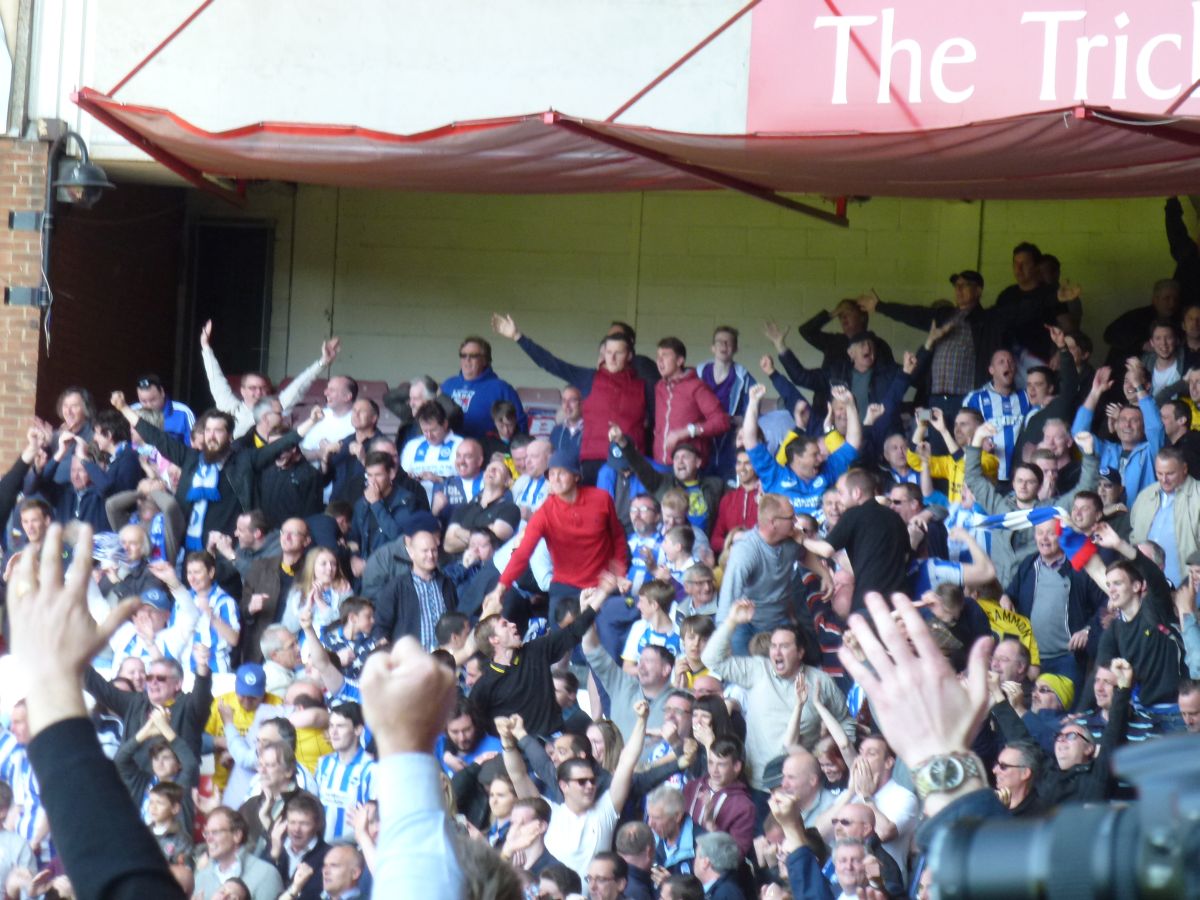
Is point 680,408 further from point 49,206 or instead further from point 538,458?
point 49,206

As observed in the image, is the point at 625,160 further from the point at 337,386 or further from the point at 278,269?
the point at 278,269

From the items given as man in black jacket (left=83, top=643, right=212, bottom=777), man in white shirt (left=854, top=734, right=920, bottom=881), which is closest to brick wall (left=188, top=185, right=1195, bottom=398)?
man in black jacket (left=83, top=643, right=212, bottom=777)

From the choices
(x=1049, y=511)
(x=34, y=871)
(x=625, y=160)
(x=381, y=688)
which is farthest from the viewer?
(x=625, y=160)

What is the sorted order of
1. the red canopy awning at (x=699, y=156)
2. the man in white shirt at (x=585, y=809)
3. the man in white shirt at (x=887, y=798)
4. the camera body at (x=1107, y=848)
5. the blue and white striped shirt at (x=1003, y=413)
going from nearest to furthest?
the camera body at (x=1107, y=848), the man in white shirt at (x=887, y=798), the man in white shirt at (x=585, y=809), the red canopy awning at (x=699, y=156), the blue and white striped shirt at (x=1003, y=413)

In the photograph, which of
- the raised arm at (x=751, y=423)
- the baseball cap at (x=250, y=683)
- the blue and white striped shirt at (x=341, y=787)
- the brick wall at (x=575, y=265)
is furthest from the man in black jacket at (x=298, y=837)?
the brick wall at (x=575, y=265)

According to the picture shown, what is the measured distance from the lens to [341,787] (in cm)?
940

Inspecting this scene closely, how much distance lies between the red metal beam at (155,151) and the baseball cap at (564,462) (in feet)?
11.3

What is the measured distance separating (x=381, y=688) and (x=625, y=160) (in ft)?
30.4

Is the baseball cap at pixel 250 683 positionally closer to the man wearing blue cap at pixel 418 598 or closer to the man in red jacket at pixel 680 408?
the man wearing blue cap at pixel 418 598

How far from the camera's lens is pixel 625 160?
11.1 meters

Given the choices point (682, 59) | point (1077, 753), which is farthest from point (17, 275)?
point (1077, 753)

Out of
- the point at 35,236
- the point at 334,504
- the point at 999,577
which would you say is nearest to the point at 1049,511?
the point at 999,577

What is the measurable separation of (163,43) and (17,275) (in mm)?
2101

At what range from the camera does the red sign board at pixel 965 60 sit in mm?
10328
